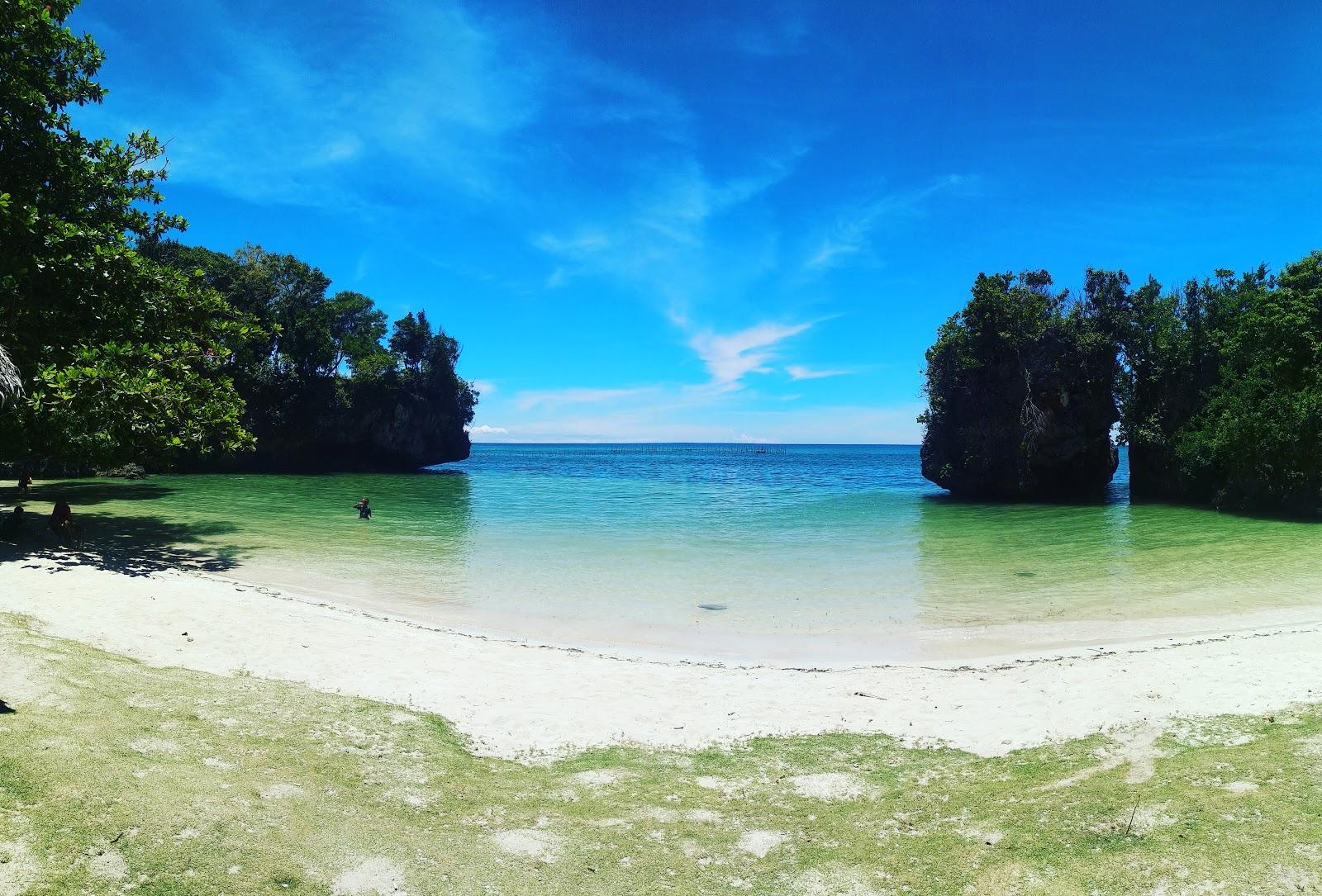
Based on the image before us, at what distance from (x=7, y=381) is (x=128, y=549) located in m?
8.67

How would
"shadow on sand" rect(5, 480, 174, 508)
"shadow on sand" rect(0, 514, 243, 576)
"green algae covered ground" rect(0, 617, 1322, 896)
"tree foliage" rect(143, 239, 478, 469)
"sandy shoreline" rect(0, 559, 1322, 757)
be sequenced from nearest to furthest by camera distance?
"green algae covered ground" rect(0, 617, 1322, 896)
"sandy shoreline" rect(0, 559, 1322, 757)
"shadow on sand" rect(0, 514, 243, 576)
"shadow on sand" rect(5, 480, 174, 508)
"tree foliage" rect(143, 239, 478, 469)

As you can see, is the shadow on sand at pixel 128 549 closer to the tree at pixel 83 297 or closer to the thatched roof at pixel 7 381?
the tree at pixel 83 297

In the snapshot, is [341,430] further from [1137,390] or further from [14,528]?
[1137,390]

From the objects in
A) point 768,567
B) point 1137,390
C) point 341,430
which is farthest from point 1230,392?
point 341,430

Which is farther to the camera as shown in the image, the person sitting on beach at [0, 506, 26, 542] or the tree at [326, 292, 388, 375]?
the tree at [326, 292, 388, 375]

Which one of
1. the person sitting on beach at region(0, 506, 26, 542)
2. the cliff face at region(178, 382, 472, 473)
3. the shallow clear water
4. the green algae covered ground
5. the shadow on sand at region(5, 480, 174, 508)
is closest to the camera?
the green algae covered ground

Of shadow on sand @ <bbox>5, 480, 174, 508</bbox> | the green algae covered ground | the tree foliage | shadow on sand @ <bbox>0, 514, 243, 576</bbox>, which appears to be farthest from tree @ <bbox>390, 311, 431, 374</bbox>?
the green algae covered ground

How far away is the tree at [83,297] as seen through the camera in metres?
14.2

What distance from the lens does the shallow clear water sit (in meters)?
12.7

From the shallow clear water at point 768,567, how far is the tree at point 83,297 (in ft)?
13.3

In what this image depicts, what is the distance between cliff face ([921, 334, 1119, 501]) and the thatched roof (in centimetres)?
4155

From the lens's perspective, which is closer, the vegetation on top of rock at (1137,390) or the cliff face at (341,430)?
the vegetation on top of rock at (1137,390)

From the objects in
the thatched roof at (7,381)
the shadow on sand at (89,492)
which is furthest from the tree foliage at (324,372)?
the thatched roof at (7,381)

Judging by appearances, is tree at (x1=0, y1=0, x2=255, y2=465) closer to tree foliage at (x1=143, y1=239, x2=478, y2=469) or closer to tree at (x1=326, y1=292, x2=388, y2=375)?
tree foliage at (x1=143, y1=239, x2=478, y2=469)
